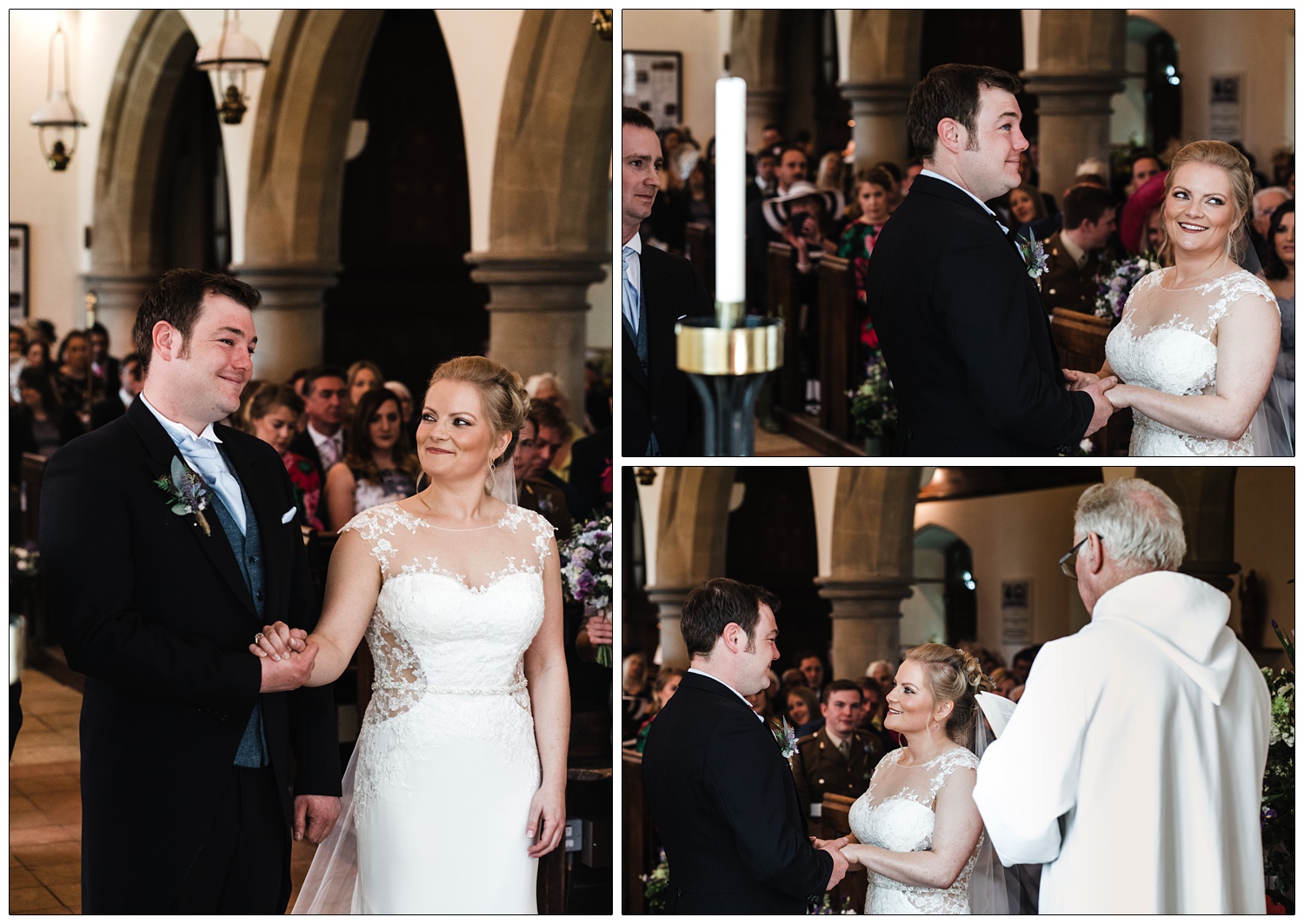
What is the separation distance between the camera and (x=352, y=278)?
1202 centimetres

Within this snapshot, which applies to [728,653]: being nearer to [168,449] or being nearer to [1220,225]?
[168,449]

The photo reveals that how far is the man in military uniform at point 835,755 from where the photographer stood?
511 cm

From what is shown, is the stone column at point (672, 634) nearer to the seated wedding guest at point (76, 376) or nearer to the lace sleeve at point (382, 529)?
the lace sleeve at point (382, 529)

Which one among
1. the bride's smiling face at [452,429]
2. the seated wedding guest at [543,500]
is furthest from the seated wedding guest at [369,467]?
the bride's smiling face at [452,429]

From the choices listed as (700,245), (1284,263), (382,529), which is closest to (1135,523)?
(382,529)

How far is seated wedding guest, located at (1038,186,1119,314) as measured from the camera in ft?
19.3

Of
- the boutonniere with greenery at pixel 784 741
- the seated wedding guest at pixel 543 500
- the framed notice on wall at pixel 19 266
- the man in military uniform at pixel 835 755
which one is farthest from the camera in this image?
the framed notice on wall at pixel 19 266

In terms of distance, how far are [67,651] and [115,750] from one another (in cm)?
27

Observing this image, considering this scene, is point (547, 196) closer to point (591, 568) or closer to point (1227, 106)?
point (591, 568)

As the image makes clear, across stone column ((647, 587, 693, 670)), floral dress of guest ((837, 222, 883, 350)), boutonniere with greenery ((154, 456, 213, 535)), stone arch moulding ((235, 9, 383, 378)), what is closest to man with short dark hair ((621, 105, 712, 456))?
boutonniere with greenery ((154, 456, 213, 535))

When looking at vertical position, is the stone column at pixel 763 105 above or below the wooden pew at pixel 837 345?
above

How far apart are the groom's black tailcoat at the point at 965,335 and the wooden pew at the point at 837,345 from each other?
345 centimetres

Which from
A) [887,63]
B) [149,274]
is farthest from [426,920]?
[149,274]

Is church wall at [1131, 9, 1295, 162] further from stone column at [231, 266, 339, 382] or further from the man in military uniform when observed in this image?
stone column at [231, 266, 339, 382]
